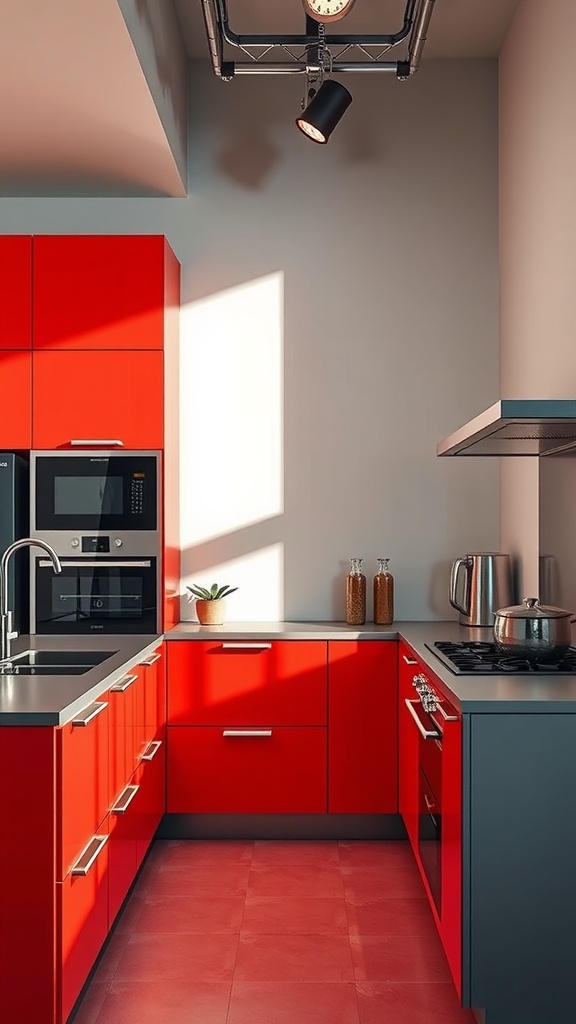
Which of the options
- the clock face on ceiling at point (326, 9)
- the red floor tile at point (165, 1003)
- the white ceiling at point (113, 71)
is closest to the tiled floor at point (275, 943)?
the red floor tile at point (165, 1003)

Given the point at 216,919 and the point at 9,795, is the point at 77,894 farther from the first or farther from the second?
the point at 216,919

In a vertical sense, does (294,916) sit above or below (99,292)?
below

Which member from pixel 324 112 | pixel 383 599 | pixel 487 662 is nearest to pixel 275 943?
pixel 487 662

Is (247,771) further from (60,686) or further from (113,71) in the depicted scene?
(113,71)

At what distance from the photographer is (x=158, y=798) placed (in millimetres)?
3355

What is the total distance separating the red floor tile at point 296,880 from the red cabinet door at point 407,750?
30 centimetres

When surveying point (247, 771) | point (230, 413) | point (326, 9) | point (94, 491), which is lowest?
point (247, 771)

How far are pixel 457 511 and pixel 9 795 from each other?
2.46 meters

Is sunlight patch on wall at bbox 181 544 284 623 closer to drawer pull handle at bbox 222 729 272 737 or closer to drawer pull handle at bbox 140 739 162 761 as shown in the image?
drawer pull handle at bbox 222 729 272 737

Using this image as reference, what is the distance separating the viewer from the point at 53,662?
115 inches

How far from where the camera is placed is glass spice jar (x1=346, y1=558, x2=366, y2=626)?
377 centimetres

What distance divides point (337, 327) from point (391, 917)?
2.29 metres

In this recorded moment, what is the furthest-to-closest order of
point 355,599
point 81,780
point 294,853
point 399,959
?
point 355,599 < point 294,853 < point 399,959 < point 81,780

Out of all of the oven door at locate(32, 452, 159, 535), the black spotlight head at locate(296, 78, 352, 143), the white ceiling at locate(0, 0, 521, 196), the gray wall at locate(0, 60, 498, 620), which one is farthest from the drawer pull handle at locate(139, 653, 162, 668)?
the black spotlight head at locate(296, 78, 352, 143)
